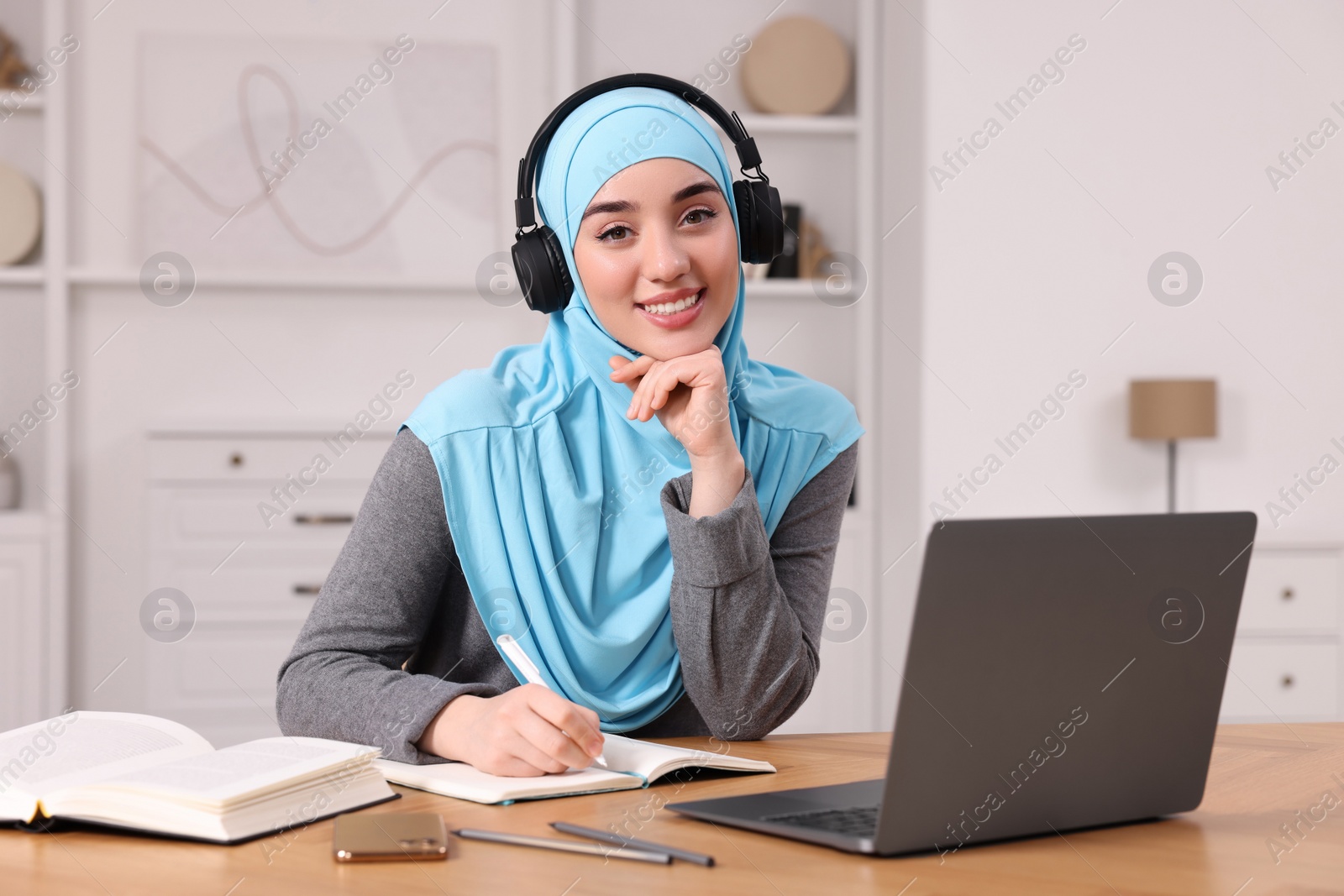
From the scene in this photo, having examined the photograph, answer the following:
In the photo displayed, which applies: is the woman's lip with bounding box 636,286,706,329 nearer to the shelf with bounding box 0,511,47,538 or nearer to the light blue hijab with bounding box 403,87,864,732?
the light blue hijab with bounding box 403,87,864,732

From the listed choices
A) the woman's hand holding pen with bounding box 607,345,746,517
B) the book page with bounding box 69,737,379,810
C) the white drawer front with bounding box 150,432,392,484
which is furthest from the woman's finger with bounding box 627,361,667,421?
the white drawer front with bounding box 150,432,392,484

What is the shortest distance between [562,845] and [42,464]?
313 centimetres

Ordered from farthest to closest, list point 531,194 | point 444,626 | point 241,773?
Answer: point 531,194, point 444,626, point 241,773

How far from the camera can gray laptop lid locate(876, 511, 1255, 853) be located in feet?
2.38

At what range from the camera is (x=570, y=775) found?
0.99 meters

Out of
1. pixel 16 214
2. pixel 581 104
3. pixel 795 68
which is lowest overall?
pixel 581 104

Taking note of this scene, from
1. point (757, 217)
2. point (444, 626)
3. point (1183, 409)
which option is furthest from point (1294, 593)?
point (444, 626)

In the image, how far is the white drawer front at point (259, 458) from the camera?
330cm

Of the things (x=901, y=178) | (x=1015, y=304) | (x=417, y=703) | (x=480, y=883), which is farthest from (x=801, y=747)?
(x=901, y=178)

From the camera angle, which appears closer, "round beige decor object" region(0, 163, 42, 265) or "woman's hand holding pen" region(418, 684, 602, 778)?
"woman's hand holding pen" region(418, 684, 602, 778)

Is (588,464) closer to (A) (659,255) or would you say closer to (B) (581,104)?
(A) (659,255)

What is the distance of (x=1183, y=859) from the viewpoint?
0.80 metres

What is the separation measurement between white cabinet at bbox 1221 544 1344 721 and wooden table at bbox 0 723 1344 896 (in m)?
2.36

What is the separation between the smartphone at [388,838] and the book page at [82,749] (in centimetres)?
23
